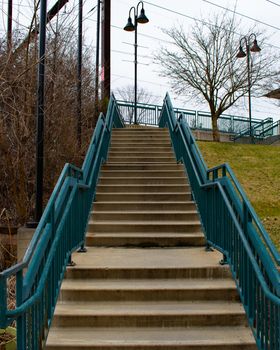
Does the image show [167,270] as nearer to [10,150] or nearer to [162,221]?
[162,221]

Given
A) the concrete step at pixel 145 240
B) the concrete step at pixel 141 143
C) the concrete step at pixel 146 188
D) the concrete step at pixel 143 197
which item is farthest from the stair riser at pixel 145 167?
the concrete step at pixel 145 240

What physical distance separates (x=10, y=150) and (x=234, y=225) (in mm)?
4883

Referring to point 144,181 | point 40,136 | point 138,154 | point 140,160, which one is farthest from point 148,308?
point 138,154

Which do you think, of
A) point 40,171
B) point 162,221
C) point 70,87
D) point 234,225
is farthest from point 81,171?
point 70,87

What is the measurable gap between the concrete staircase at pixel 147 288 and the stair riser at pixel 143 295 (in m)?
0.01

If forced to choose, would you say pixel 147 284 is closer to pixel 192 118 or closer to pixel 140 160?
pixel 140 160

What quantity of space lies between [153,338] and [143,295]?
637mm

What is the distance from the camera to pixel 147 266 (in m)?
4.92

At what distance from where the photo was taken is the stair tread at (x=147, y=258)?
4.95 metres

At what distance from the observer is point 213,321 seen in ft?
13.6

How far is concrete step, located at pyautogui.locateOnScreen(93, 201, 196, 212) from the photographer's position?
22.6ft

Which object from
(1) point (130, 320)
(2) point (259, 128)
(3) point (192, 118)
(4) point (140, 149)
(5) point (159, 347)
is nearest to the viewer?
(5) point (159, 347)

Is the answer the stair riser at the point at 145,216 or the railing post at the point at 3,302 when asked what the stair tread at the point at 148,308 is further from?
the stair riser at the point at 145,216

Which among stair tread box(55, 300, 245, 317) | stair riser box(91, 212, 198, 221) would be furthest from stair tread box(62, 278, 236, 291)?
stair riser box(91, 212, 198, 221)
